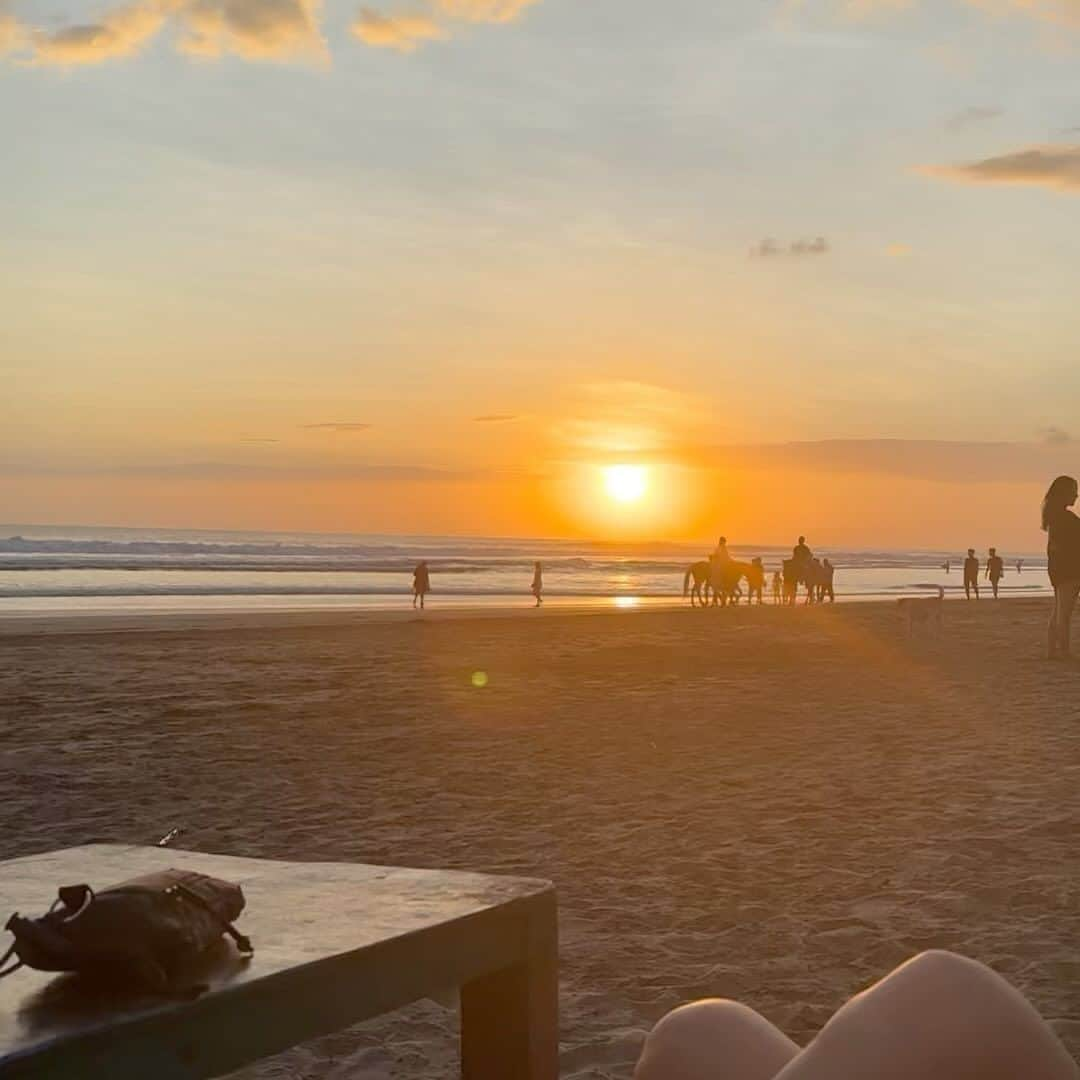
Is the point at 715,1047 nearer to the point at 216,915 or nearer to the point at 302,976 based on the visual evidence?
the point at 302,976

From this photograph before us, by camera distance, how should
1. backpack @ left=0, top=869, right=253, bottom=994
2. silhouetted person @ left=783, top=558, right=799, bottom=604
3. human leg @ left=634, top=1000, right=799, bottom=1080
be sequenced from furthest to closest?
1. silhouetted person @ left=783, top=558, right=799, bottom=604
2. human leg @ left=634, top=1000, right=799, bottom=1080
3. backpack @ left=0, top=869, right=253, bottom=994

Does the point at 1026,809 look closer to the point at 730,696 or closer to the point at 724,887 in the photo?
the point at 724,887

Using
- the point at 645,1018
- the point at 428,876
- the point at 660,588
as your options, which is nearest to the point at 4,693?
the point at 645,1018

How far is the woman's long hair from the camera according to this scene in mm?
15344

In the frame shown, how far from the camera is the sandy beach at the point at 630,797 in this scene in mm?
4820

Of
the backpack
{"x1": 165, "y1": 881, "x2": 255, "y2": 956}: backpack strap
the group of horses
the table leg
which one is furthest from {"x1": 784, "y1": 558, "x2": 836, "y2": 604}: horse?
the backpack

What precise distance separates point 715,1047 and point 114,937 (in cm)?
98

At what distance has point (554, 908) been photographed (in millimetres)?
2850

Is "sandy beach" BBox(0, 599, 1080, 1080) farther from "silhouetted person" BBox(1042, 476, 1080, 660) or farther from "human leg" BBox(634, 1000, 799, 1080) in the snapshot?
"human leg" BBox(634, 1000, 799, 1080)

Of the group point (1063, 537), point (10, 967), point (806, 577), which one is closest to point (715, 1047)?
point (10, 967)

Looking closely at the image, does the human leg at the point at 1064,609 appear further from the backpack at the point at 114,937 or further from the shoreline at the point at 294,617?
the backpack at the point at 114,937

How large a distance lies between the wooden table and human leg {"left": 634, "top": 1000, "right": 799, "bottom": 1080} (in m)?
0.47

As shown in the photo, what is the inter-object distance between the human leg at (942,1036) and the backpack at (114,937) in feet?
Result: 3.18

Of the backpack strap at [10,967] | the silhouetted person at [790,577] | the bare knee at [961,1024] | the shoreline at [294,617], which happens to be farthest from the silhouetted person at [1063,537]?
the silhouetted person at [790,577]
